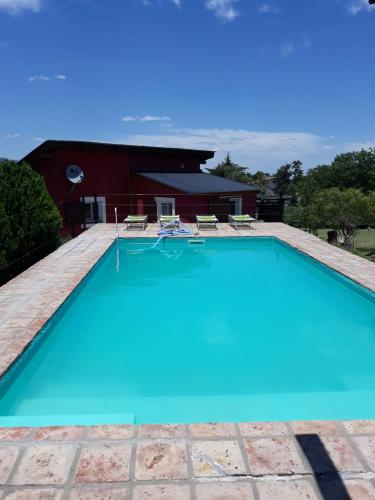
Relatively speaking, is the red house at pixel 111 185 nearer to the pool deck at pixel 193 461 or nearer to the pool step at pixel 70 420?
the pool step at pixel 70 420

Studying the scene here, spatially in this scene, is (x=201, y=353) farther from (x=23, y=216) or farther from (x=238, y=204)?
(x=238, y=204)

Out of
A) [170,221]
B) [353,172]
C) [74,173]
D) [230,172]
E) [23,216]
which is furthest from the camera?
[230,172]

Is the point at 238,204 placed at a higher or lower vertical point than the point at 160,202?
lower

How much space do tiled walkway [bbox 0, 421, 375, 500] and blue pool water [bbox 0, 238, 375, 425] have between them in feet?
2.08

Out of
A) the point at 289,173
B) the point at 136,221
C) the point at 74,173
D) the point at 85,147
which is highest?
the point at 289,173

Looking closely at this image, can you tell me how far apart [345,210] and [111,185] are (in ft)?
41.2

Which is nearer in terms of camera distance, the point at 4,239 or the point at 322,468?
the point at 322,468

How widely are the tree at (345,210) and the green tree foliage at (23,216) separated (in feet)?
40.9

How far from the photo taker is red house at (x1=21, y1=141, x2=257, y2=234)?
19156mm

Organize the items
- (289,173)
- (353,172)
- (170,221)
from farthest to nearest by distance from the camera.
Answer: (289,173), (353,172), (170,221)

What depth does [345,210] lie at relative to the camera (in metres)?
16.6

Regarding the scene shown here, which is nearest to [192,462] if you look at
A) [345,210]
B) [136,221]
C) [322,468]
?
[322,468]

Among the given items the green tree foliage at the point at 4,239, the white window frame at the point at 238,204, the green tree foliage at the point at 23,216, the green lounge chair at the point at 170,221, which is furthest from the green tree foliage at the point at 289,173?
the green tree foliage at the point at 4,239

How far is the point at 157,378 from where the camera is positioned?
4.86 metres
